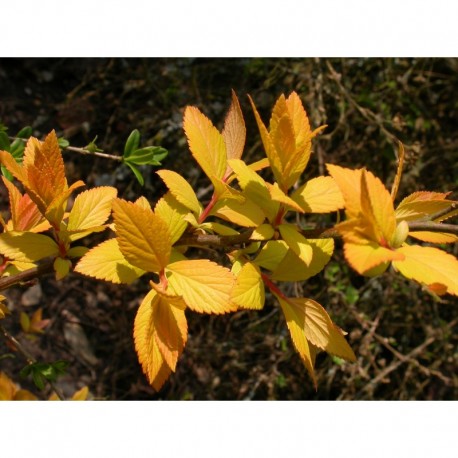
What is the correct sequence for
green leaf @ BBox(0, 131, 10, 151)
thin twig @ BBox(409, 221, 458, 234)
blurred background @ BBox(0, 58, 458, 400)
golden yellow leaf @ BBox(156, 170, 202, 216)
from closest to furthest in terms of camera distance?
1. thin twig @ BBox(409, 221, 458, 234)
2. golden yellow leaf @ BBox(156, 170, 202, 216)
3. green leaf @ BBox(0, 131, 10, 151)
4. blurred background @ BBox(0, 58, 458, 400)

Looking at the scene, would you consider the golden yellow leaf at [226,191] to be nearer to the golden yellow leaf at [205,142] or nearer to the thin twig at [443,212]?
the golden yellow leaf at [205,142]

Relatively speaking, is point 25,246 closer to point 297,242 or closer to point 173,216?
point 173,216

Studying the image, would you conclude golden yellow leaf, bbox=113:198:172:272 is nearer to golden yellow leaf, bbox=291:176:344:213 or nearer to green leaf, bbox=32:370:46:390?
golden yellow leaf, bbox=291:176:344:213

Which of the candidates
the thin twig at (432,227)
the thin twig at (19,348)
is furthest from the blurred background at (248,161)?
the thin twig at (432,227)

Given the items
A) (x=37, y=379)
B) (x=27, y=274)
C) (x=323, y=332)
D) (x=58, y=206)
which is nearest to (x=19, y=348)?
(x=37, y=379)

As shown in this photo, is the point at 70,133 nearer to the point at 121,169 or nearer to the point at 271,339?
the point at 121,169

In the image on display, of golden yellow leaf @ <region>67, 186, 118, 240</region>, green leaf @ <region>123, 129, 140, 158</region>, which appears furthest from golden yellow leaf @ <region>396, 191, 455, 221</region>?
green leaf @ <region>123, 129, 140, 158</region>
